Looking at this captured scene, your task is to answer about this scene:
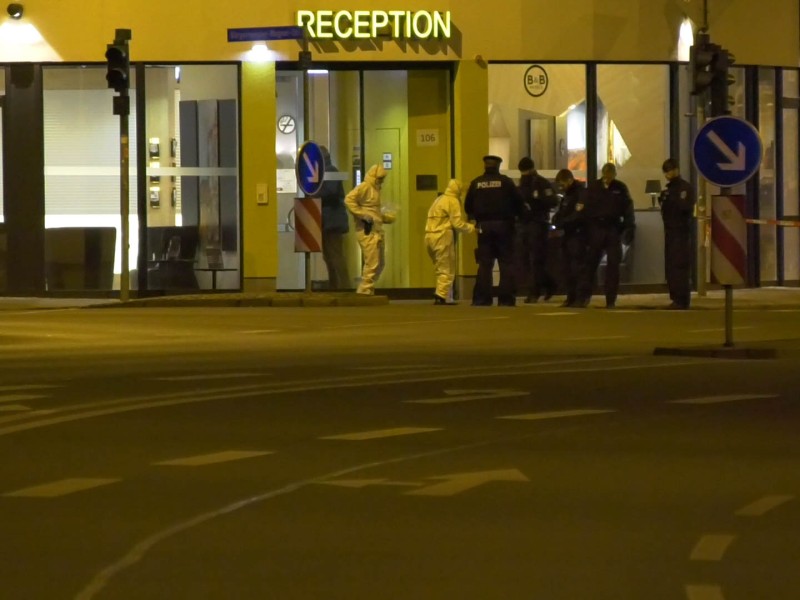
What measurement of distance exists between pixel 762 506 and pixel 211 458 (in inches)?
123

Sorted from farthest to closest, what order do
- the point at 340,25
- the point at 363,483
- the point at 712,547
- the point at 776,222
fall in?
the point at 776,222 → the point at 340,25 → the point at 363,483 → the point at 712,547

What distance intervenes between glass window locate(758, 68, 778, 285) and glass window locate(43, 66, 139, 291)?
9.87m

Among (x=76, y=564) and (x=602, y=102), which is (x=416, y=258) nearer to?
(x=602, y=102)

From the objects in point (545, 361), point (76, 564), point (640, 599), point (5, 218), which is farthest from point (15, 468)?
point (5, 218)

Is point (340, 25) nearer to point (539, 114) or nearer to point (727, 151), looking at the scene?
point (539, 114)

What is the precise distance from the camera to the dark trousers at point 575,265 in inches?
1033

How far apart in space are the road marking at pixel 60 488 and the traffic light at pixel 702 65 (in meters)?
18.3

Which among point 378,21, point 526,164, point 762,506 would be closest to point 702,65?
point 526,164

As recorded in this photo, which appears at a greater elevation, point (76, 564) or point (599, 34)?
point (599, 34)

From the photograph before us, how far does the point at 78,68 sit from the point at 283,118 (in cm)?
300

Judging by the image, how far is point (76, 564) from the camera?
7746 mm

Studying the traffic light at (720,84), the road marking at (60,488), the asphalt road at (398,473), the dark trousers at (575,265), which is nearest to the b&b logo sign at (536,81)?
the traffic light at (720,84)

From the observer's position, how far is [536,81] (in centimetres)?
2959

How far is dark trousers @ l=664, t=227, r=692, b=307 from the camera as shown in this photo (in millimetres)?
25578
